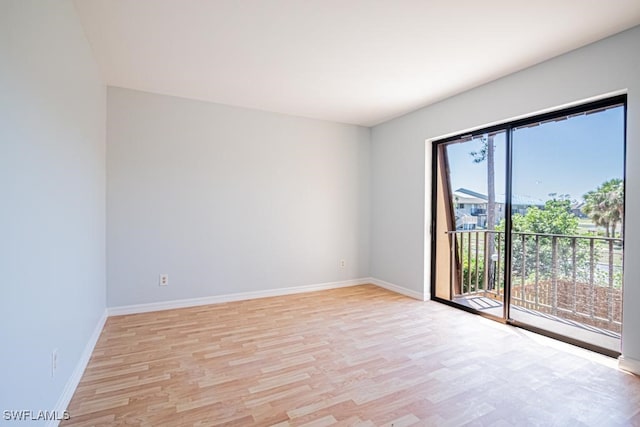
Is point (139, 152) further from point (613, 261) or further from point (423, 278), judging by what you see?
point (613, 261)

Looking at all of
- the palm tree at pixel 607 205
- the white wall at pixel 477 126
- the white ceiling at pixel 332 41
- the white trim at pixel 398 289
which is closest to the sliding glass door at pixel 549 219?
the palm tree at pixel 607 205

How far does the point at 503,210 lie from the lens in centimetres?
324

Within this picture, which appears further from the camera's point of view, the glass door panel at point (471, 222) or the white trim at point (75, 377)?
the glass door panel at point (471, 222)

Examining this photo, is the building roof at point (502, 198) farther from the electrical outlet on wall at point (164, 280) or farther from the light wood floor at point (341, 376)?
the electrical outlet on wall at point (164, 280)

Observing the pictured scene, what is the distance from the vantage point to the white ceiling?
2.03 metres

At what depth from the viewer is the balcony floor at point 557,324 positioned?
2.63m

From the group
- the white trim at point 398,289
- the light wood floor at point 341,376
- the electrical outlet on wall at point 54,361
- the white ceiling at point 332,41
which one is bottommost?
the light wood floor at point 341,376

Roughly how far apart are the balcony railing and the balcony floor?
5 cm

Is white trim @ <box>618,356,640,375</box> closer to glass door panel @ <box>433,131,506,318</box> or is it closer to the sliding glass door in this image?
the sliding glass door

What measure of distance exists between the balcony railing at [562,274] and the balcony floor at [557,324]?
1.9 inches

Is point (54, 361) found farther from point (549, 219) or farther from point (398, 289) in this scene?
point (549, 219)

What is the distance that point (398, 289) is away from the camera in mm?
4402

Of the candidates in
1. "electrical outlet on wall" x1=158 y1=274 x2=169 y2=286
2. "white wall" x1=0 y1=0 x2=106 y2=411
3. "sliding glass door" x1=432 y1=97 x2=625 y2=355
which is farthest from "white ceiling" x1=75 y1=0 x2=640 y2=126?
"electrical outlet on wall" x1=158 y1=274 x2=169 y2=286

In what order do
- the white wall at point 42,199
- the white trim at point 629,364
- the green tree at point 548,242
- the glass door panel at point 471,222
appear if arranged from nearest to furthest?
the white wall at point 42,199 < the white trim at point 629,364 < the green tree at point 548,242 < the glass door panel at point 471,222
